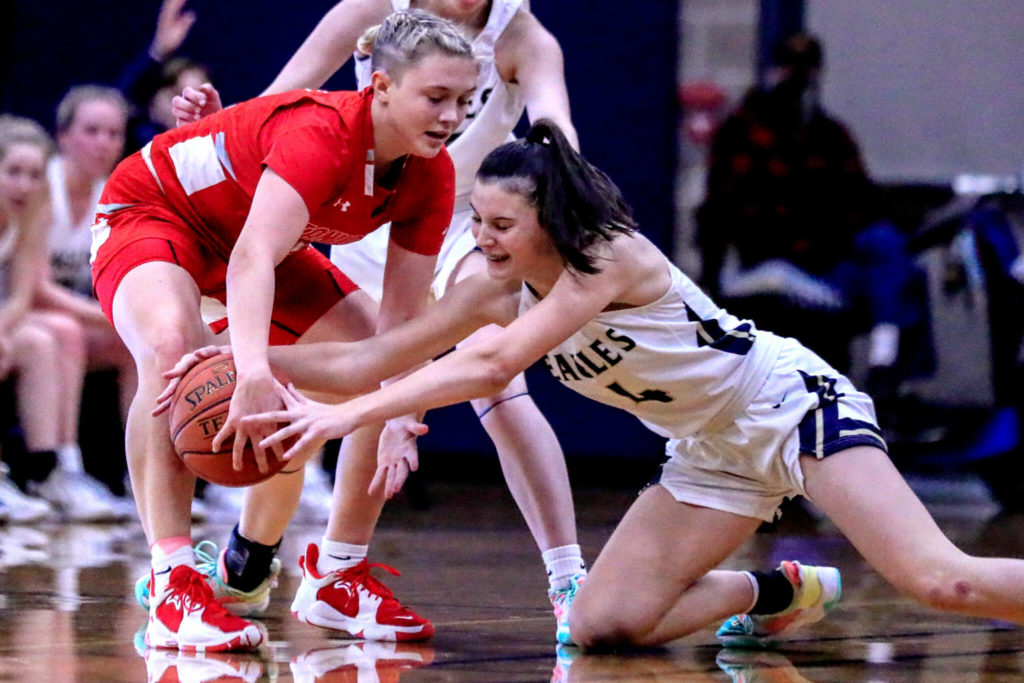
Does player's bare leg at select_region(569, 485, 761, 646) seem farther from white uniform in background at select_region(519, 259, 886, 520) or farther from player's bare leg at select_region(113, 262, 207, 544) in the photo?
player's bare leg at select_region(113, 262, 207, 544)

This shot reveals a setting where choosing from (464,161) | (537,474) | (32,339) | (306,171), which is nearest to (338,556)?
(537,474)

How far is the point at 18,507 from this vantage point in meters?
5.12

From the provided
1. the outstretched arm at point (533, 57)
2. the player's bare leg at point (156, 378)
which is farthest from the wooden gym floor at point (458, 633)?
the outstretched arm at point (533, 57)

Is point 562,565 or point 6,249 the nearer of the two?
point 562,565

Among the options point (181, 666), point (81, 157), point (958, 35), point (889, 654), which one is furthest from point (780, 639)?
point (958, 35)

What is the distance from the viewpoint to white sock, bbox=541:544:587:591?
3148 mm

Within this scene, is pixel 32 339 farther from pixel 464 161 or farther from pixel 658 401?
pixel 658 401

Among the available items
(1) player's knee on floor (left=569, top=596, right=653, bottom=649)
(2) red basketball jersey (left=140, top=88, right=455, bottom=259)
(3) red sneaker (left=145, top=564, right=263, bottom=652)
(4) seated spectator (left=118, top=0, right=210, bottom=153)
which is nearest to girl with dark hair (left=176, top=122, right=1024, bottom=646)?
(1) player's knee on floor (left=569, top=596, right=653, bottom=649)

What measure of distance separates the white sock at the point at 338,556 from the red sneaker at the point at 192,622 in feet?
1.34

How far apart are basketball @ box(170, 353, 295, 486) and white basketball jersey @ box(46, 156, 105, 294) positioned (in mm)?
3336

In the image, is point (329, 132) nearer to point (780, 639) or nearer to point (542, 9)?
point (780, 639)

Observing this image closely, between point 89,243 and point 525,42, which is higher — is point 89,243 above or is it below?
below

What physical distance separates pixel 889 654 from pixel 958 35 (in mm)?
6253

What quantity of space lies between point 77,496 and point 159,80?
1708 millimetres
